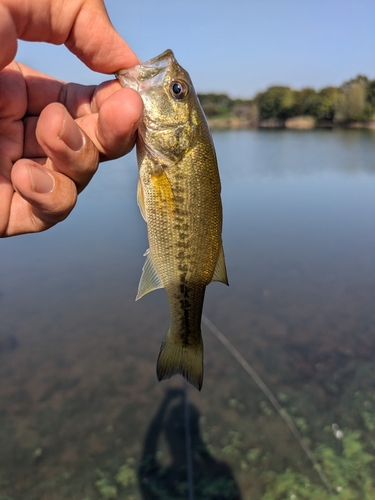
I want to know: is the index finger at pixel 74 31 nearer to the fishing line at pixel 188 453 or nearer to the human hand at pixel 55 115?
the human hand at pixel 55 115

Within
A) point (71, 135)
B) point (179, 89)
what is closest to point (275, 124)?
point (179, 89)

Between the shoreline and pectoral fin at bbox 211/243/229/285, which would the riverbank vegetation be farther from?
pectoral fin at bbox 211/243/229/285

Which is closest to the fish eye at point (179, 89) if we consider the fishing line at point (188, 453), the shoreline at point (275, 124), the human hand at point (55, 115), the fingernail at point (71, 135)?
the human hand at point (55, 115)

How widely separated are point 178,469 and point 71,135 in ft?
14.4

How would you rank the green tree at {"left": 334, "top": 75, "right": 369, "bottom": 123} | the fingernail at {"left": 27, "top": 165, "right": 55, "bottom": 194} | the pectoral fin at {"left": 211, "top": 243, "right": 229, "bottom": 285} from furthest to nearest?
the green tree at {"left": 334, "top": 75, "right": 369, "bottom": 123}, the pectoral fin at {"left": 211, "top": 243, "right": 229, "bottom": 285}, the fingernail at {"left": 27, "top": 165, "right": 55, "bottom": 194}

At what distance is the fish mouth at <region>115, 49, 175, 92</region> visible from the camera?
2.16 m

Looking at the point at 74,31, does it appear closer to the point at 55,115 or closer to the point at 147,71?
the point at 147,71

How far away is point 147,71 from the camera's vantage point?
217 centimetres

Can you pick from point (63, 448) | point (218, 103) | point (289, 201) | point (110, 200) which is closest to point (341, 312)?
point (63, 448)

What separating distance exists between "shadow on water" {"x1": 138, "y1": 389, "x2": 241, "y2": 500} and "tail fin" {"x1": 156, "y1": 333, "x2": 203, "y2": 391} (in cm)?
289

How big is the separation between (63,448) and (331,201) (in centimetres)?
1486

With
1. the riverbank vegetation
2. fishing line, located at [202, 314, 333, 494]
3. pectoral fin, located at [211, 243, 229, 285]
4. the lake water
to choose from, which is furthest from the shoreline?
pectoral fin, located at [211, 243, 229, 285]

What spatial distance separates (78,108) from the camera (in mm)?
2496

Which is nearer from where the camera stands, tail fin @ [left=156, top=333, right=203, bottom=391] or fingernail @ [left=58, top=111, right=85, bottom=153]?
fingernail @ [left=58, top=111, right=85, bottom=153]
